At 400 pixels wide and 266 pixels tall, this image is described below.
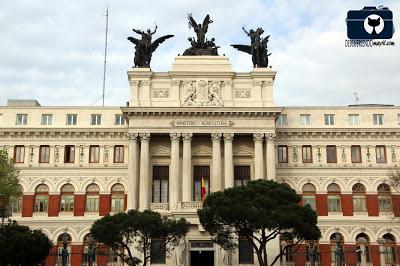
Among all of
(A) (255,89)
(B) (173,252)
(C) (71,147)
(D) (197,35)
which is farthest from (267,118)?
(C) (71,147)

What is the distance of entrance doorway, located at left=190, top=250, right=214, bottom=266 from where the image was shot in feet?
203

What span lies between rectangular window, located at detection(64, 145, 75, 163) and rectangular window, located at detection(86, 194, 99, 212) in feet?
15.2

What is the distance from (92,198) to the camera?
2645 inches

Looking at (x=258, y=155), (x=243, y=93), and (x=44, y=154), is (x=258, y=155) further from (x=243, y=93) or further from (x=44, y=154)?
(x=44, y=154)

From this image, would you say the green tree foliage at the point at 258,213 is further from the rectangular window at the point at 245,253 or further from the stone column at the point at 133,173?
the stone column at the point at 133,173

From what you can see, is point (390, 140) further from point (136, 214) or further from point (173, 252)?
point (136, 214)

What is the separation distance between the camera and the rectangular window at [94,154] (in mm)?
68000

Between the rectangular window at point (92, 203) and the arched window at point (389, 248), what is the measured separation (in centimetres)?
3177

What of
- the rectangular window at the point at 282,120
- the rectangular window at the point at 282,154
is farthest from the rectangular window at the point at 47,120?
the rectangular window at the point at 282,154

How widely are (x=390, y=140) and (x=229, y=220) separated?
93.5 feet

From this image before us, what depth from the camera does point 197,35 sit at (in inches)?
2724

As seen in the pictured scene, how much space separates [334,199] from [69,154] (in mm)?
30286

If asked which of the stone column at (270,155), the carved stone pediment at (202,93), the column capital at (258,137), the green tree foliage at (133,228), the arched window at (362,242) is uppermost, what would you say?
the carved stone pediment at (202,93)

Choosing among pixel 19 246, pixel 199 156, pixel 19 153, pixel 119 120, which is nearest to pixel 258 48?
pixel 199 156
